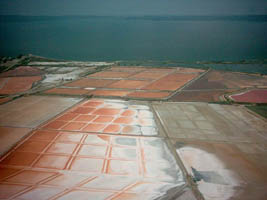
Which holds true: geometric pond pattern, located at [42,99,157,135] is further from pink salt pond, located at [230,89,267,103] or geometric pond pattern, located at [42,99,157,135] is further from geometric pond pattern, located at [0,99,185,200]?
pink salt pond, located at [230,89,267,103]

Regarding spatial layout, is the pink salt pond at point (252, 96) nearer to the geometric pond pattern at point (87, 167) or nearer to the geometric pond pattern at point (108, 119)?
the geometric pond pattern at point (108, 119)

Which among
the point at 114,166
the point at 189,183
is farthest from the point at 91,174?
the point at 189,183

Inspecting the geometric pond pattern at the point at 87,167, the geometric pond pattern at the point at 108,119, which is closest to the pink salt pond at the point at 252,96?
the geometric pond pattern at the point at 108,119

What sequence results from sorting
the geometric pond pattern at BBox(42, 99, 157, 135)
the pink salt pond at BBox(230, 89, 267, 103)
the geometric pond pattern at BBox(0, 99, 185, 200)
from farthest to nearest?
1. the pink salt pond at BBox(230, 89, 267, 103)
2. the geometric pond pattern at BBox(42, 99, 157, 135)
3. the geometric pond pattern at BBox(0, 99, 185, 200)

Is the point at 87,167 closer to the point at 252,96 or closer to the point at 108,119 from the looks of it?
the point at 108,119

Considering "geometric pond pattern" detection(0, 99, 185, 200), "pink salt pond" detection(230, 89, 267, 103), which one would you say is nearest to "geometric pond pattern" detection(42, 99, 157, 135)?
→ "geometric pond pattern" detection(0, 99, 185, 200)

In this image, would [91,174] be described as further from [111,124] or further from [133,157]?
[111,124]

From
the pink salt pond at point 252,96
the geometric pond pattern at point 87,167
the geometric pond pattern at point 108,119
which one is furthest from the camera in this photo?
the pink salt pond at point 252,96

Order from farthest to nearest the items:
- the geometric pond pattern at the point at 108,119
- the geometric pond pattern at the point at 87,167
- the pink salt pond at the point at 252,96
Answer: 1. the pink salt pond at the point at 252,96
2. the geometric pond pattern at the point at 108,119
3. the geometric pond pattern at the point at 87,167

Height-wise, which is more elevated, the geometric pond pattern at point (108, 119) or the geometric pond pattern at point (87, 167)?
the geometric pond pattern at point (108, 119)

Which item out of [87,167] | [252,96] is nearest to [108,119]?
[87,167]

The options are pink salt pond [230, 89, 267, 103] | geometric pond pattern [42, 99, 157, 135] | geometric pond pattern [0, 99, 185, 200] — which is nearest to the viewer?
geometric pond pattern [0, 99, 185, 200]
